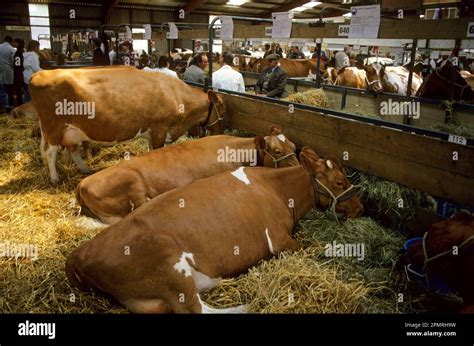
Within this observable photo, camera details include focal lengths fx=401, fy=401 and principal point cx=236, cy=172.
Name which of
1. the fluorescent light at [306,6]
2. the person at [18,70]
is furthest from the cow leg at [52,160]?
the fluorescent light at [306,6]

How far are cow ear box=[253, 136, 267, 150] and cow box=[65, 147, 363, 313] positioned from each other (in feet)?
2.01

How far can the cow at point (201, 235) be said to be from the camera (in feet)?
8.88

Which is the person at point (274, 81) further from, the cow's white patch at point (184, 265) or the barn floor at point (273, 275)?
the cow's white patch at point (184, 265)

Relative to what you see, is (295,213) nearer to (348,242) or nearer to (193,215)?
(348,242)

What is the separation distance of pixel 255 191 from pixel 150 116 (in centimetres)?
275

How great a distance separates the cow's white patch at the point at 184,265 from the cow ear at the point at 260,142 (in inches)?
72.7

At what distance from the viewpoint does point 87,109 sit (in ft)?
17.4

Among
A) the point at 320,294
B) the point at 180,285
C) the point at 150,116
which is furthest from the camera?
the point at 150,116

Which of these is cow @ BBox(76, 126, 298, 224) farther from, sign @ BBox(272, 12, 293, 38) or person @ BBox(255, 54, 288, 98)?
person @ BBox(255, 54, 288, 98)

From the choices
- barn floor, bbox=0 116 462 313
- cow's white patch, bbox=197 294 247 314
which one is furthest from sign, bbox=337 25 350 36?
cow's white patch, bbox=197 294 247 314

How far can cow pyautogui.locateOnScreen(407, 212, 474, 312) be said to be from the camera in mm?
2512

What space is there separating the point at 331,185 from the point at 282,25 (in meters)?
2.91

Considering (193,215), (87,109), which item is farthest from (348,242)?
(87,109)

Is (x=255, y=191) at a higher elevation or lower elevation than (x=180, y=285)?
higher
